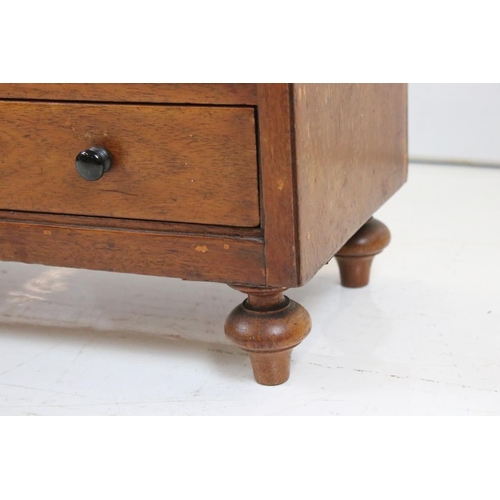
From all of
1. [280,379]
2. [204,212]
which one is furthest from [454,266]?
[204,212]

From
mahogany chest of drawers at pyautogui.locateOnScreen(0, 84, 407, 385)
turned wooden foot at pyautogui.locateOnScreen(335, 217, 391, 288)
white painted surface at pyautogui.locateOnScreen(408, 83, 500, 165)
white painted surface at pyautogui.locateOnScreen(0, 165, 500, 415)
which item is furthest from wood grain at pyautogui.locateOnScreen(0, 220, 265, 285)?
white painted surface at pyautogui.locateOnScreen(408, 83, 500, 165)

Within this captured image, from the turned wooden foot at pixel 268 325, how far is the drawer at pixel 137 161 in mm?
111

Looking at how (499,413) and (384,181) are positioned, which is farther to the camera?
Result: (384,181)

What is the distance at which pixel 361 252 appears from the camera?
1.36 m

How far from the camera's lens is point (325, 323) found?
129 centimetres

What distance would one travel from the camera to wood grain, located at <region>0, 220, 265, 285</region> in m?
1.03

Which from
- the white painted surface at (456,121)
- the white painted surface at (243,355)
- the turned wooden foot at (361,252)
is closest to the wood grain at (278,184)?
the white painted surface at (243,355)

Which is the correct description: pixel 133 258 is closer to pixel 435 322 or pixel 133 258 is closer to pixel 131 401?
pixel 131 401

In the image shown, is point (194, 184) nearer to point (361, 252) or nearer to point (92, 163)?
point (92, 163)

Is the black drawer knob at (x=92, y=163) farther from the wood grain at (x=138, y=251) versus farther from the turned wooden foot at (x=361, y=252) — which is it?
the turned wooden foot at (x=361, y=252)

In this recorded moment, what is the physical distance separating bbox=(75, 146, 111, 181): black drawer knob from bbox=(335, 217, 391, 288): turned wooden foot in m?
0.45

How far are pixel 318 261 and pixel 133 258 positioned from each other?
205mm

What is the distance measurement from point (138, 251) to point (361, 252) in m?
0.40

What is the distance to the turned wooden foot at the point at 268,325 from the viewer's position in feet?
3.52
